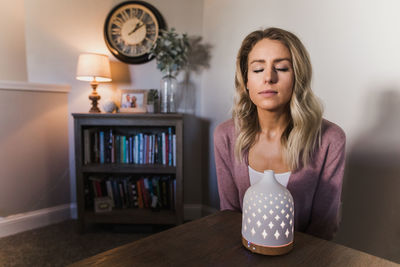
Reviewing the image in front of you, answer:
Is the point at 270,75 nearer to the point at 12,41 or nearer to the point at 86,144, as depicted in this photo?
the point at 86,144

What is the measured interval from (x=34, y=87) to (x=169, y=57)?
1103 millimetres

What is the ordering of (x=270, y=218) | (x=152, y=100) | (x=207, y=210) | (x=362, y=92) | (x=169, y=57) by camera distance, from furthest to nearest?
(x=207, y=210), (x=152, y=100), (x=169, y=57), (x=362, y=92), (x=270, y=218)

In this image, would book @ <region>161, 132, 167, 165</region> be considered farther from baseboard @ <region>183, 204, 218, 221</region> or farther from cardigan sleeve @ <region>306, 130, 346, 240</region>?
cardigan sleeve @ <region>306, 130, 346, 240</region>

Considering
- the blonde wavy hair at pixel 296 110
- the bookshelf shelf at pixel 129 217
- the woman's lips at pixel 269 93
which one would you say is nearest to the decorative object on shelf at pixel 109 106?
the bookshelf shelf at pixel 129 217

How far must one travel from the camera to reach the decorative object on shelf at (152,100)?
86.4 inches

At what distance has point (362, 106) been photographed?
1.39 metres

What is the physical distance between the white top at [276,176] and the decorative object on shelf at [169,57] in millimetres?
1358

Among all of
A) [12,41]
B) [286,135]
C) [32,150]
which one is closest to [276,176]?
[286,135]

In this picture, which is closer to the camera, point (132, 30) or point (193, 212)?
point (132, 30)

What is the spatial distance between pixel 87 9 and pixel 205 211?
204cm

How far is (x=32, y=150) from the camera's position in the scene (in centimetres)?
215

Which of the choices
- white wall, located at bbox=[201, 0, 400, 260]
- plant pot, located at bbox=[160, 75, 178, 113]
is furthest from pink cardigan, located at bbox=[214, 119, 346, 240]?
plant pot, located at bbox=[160, 75, 178, 113]

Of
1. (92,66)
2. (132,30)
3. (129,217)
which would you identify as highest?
(132,30)

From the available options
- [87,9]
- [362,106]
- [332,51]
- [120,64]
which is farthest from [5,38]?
[362,106]
